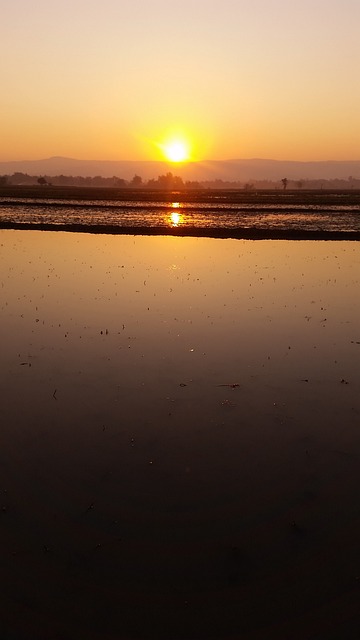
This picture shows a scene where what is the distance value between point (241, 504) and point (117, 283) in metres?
14.1

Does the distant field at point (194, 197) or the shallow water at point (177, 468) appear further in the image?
the distant field at point (194, 197)

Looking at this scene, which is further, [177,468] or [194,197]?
[194,197]

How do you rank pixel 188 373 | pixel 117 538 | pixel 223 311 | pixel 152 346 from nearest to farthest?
pixel 117 538, pixel 188 373, pixel 152 346, pixel 223 311

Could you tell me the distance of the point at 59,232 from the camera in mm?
36906

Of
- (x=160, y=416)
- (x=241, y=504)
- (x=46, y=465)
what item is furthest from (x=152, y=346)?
(x=241, y=504)

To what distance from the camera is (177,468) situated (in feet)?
23.7

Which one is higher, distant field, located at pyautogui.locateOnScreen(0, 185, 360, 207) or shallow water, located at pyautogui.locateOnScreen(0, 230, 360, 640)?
distant field, located at pyautogui.locateOnScreen(0, 185, 360, 207)

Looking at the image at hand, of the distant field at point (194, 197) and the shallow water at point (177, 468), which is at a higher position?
the distant field at point (194, 197)

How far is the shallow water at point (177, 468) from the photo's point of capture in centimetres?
507

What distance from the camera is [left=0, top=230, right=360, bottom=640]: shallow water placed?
507 centimetres

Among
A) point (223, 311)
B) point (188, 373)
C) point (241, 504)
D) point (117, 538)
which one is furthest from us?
point (223, 311)

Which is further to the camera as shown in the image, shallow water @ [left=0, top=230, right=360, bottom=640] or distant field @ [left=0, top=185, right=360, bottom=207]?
distant field @ [left=0, top=185, right=360, bottom=207]

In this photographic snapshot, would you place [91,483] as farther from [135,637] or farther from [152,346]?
[152,346]

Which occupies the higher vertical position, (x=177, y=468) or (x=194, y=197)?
(x=194, y=197)
